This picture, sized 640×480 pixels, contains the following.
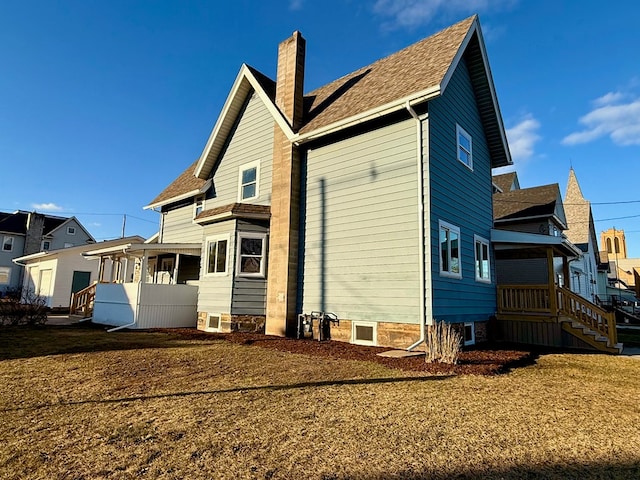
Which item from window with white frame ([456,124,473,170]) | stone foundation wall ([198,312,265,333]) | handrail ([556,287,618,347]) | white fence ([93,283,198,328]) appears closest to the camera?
handrail ([556,287,618,347])

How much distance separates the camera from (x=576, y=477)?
10.8 ft

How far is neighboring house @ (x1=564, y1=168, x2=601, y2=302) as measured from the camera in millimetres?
27258

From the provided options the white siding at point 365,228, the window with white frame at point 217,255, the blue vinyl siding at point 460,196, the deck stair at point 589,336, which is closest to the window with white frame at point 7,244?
the window with white frame at point 217,255

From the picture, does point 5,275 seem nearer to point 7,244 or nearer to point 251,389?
point 7,244

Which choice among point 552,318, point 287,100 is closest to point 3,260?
point 287,100

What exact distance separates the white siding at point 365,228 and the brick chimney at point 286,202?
18.6 inches

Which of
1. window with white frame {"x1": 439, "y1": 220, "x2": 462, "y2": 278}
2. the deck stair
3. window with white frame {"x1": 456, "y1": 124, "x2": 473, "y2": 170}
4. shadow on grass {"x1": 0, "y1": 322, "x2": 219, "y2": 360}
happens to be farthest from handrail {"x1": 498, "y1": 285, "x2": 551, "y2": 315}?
shadow on grass {"x1": 0, "y1": 322, "x2": 219, "y2": 360}

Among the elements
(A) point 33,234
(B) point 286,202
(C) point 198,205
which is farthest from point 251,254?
(A) point 33,234

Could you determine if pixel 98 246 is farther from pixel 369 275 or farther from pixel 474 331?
pixel 474 331

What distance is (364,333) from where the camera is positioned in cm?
1080

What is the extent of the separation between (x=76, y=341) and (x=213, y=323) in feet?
13.9

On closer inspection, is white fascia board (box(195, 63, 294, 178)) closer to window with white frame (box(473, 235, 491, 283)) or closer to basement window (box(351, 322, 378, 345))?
basement window (box(351, 322, 378, 345))

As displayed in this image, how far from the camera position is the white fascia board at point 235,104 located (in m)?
13.7

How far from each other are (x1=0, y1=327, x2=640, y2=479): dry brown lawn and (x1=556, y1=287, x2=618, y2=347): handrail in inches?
153
